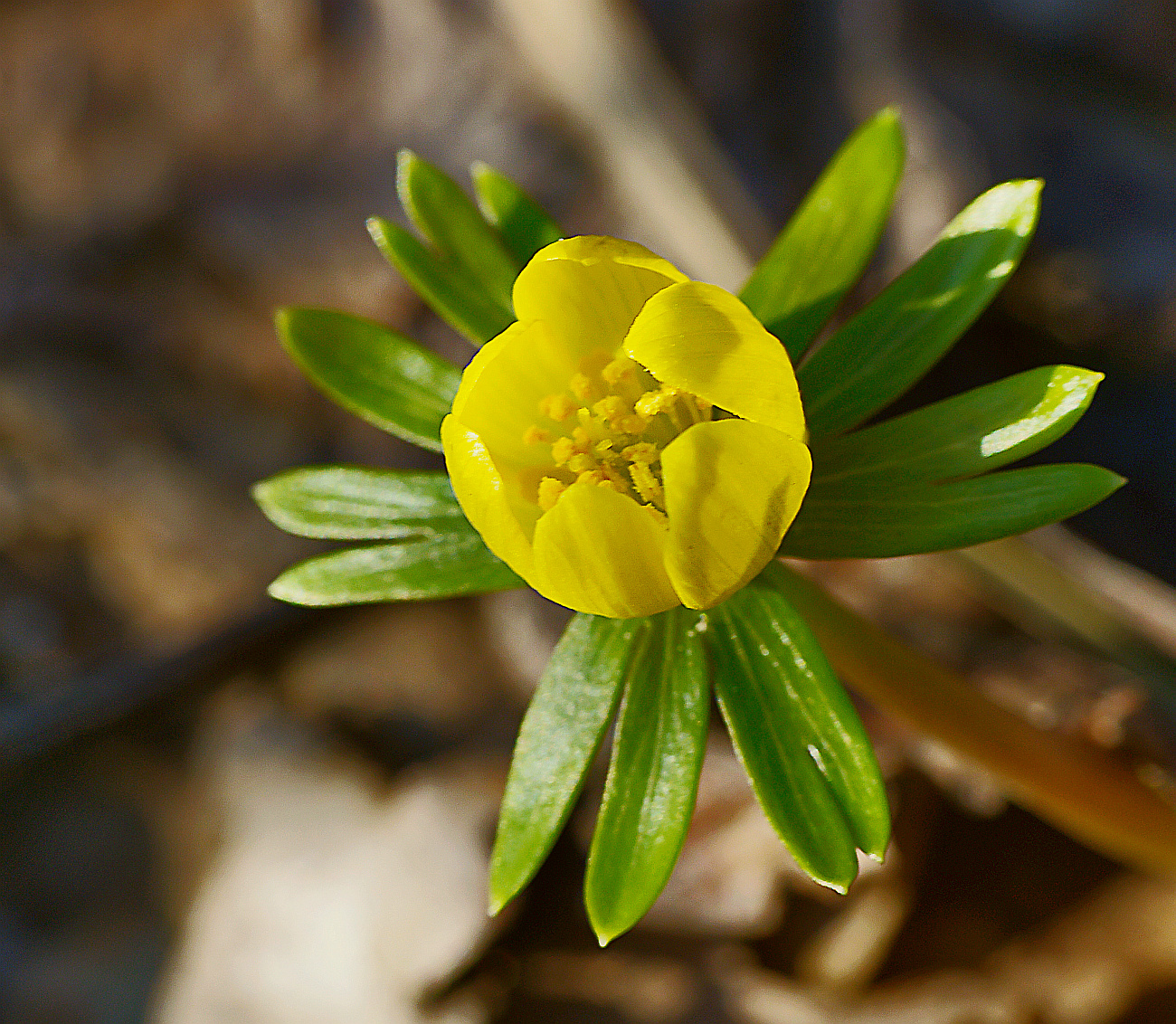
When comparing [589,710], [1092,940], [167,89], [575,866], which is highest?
[167,89]

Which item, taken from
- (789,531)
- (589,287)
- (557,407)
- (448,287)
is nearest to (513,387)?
(557,407)

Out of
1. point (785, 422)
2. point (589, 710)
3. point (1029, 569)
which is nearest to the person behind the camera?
point (785, 422)

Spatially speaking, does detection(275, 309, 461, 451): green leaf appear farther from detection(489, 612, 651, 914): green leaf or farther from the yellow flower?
detection(489, 612, 651, 914): green leaf

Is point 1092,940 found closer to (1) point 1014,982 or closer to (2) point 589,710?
(1) point 1014,982

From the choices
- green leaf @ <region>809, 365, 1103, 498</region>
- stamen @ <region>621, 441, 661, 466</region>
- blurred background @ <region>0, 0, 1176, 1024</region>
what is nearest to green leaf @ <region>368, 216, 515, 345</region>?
stamen @ <region>621, 441, 661, 466</region>

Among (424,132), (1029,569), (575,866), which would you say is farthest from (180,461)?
(1029,569)

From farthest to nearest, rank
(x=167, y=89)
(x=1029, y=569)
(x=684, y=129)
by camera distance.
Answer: (x=167, y=89) → (x=684, y=129) → (x=1029, y=569)

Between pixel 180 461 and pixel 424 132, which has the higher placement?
pixel 424 132

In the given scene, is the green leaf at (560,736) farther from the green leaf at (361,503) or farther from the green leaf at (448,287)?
the green leaf at (448,287)

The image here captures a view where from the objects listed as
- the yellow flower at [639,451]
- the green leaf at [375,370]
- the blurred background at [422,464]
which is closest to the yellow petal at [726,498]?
the yellow flower at [639,451]
